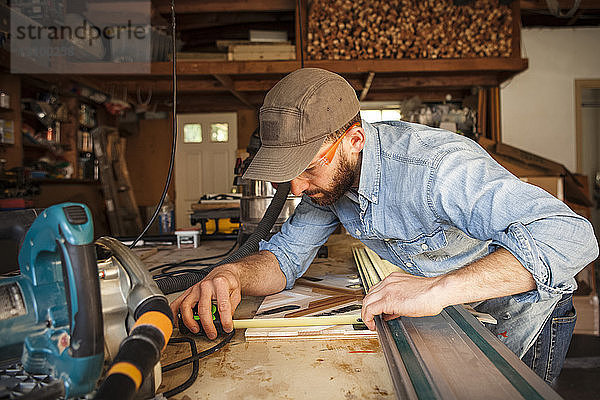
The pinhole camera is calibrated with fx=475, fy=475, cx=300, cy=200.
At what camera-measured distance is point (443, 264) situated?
136 centimetres

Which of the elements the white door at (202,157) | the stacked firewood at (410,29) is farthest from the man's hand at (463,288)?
the white door at (202,157)

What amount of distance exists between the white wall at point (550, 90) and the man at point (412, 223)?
4.90 m

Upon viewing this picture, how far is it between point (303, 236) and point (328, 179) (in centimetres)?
32

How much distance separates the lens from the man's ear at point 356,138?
4.00ft

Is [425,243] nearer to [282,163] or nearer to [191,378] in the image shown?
[282,163]

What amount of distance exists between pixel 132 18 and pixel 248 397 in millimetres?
4715

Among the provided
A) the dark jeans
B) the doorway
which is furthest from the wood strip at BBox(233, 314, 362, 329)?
the doorway

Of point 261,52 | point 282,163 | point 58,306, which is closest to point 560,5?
point 261,52

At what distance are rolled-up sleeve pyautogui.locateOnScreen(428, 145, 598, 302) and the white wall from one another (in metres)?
5.21

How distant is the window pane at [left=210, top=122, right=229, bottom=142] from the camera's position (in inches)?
287

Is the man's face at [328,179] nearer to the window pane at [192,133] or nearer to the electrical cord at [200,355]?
the electrical cord at [200,355]

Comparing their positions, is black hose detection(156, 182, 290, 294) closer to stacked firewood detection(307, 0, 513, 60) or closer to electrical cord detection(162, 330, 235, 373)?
electrical cord detection(162, 330, 235, 373)

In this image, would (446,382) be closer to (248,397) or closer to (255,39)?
(248,397)

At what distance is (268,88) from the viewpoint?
540cm
